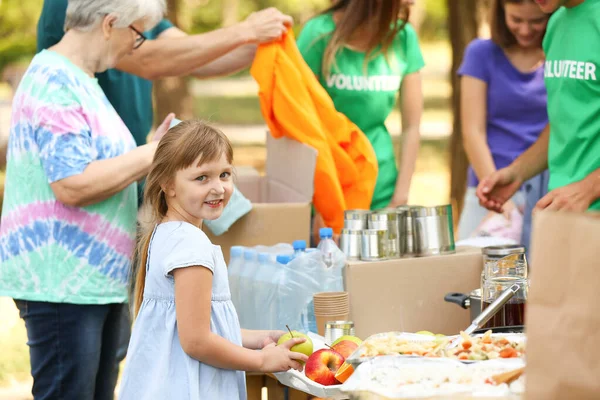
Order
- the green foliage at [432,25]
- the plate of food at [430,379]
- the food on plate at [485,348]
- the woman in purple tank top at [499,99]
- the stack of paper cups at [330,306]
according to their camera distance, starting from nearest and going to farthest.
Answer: the plate of food at [430,379]
the food on plate at [485,348]
the stack of paper cups at [330,306]
the woman in purple tank top at [499,99]
the green foliage at [432,25]

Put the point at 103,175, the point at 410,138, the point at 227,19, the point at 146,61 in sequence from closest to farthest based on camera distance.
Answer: the point at 103,175, the point at 146,61, the point at 410,138, the point at 227,19

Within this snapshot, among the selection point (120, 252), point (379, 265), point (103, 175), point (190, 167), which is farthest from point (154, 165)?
point (379, 265)

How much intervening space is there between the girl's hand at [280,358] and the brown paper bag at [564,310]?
96cm

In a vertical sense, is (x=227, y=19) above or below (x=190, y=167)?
above

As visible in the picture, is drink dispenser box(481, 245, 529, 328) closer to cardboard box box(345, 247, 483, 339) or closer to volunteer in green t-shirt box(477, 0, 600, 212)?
volunteer in green t-shirt box(477, 0, 600, 212)

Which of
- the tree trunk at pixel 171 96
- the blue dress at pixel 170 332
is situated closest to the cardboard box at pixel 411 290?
the blue dress at pixel 170 332

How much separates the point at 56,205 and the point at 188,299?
3.00ft

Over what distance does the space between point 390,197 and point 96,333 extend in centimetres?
161

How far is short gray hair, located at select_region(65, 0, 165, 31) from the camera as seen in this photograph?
9.89 ft

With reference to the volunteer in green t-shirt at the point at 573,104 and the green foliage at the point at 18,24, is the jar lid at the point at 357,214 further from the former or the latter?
the green foliage at the point at 18,24

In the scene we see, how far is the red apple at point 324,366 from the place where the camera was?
2.28 m

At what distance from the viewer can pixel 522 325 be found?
7.93ft

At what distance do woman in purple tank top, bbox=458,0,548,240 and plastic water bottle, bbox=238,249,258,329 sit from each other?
4.51ft

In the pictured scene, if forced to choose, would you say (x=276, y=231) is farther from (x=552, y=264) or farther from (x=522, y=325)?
(x=552, y=264)
